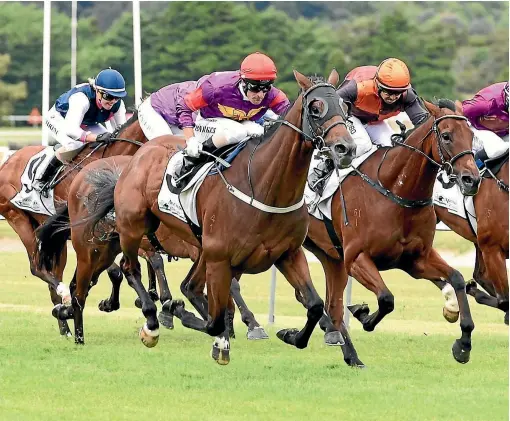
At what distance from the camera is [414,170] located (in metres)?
8.76

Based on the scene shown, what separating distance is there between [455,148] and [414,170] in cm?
58

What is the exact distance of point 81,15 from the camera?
78.8 metres

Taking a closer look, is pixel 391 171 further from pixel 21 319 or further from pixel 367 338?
pixel 21 319

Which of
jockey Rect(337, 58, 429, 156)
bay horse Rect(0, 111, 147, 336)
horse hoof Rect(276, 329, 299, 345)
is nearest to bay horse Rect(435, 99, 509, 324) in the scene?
jockey Rect(337, 58, 429, 156)

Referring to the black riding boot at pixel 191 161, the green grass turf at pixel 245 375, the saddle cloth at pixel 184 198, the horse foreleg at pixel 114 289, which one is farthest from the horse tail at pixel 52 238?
the black riding boot at pixel 191 161

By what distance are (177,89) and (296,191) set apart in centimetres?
390

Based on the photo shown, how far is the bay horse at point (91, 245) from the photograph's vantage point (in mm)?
10070

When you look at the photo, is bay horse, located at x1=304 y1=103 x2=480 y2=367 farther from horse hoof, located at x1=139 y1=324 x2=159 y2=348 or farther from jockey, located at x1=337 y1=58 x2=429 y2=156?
horse hoof, located at x1=139 y1=324 x2=159 y2=348

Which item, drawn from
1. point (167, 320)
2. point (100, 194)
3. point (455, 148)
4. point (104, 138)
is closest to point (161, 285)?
point (167, 320)

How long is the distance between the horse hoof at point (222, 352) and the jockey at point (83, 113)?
3.48 metres

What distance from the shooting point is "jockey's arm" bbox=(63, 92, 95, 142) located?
446 inches

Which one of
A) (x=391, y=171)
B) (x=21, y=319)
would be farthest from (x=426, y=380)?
(x=21, y=319)

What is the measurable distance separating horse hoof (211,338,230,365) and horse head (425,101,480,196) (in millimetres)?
1794

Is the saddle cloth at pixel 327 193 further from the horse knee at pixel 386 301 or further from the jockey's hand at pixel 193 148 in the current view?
the jockey's hand at pixel 193 148
